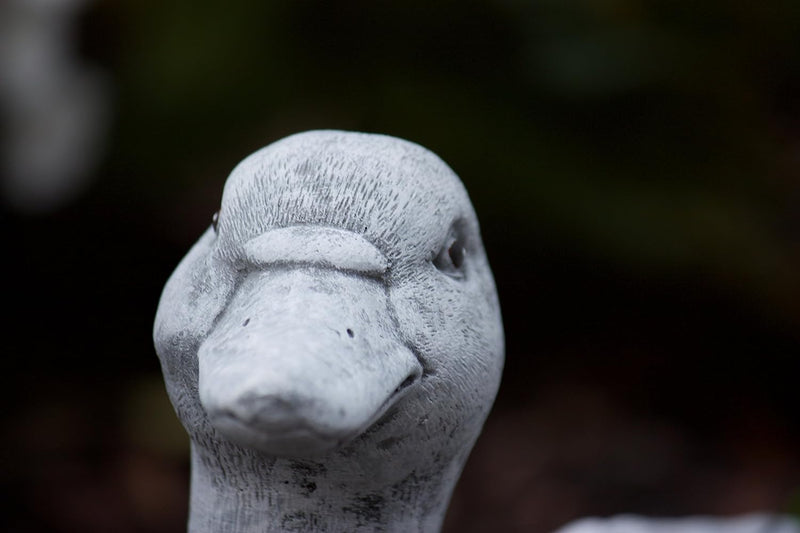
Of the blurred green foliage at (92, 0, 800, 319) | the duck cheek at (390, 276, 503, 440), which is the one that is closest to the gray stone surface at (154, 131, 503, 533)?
the duck cheek at (390, 276, 503, 440)

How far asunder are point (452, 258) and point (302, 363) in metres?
0.17

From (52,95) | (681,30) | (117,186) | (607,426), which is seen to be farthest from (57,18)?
(607,426)

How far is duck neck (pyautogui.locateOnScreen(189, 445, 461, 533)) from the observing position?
542mm

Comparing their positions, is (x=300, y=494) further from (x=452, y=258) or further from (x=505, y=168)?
(x=505, y=168)

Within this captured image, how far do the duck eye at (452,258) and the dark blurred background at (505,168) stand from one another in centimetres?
86

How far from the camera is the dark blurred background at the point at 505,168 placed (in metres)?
1.44

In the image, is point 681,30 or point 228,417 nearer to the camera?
point 228,417

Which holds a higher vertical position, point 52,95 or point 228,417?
point 52,95

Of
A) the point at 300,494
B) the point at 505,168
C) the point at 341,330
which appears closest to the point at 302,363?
the point at 341,330

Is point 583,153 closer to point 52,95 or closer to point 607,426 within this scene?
point 607,426

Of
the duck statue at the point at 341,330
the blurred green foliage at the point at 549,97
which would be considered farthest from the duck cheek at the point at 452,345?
the blurred green foliage at the point at 549,97

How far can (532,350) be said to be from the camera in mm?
1723

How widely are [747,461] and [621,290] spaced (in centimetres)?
34

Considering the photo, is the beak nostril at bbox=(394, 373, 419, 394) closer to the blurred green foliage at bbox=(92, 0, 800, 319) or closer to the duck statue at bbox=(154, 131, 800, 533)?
the duck statue at bbox=(154, 131, 800, 533)
